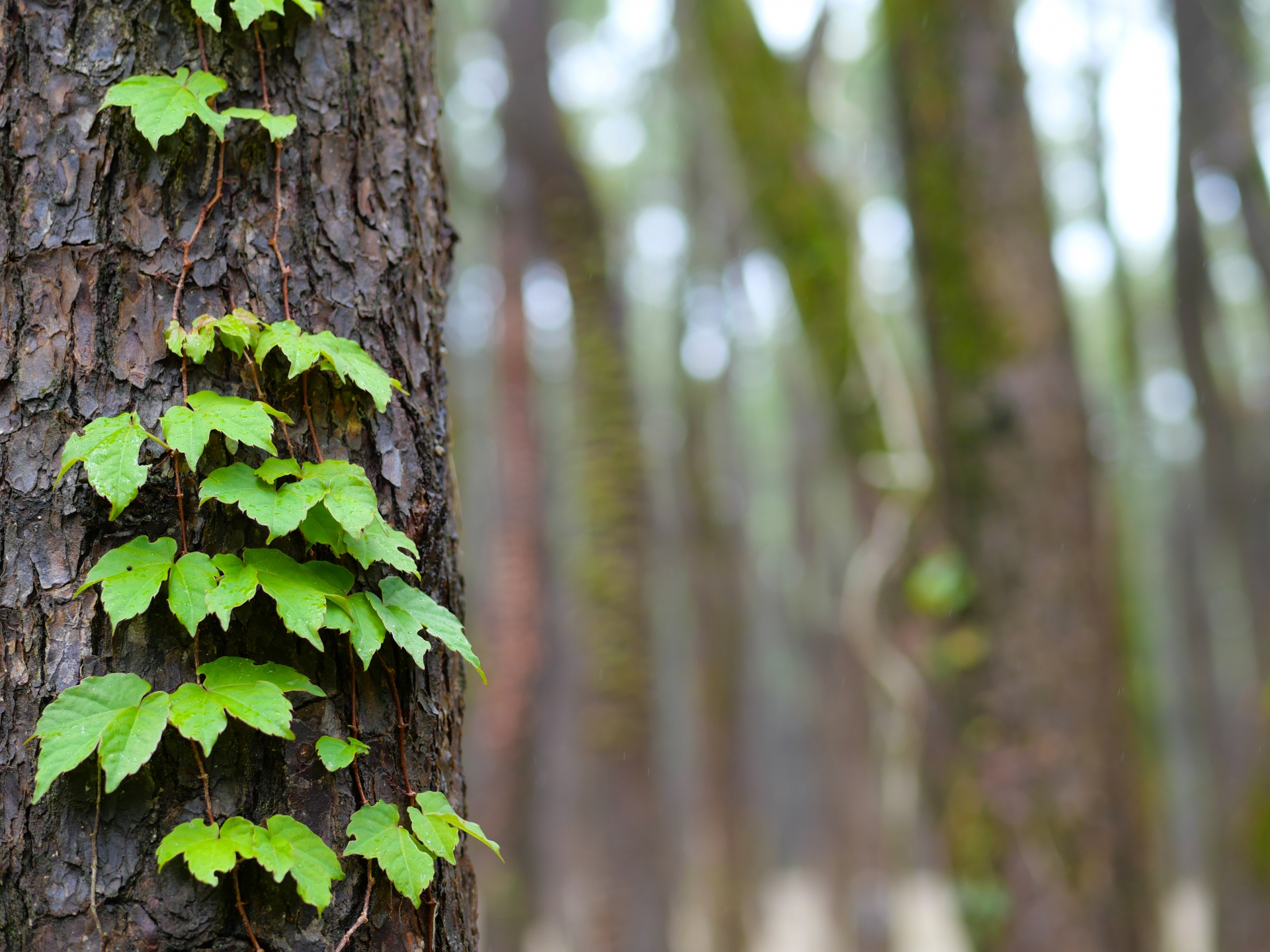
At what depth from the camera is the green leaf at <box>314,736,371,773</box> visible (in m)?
1.45

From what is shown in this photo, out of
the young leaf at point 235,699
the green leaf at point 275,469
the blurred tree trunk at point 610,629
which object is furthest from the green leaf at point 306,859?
the blurred tree trunk at point 610,629

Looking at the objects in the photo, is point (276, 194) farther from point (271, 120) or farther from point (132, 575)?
point (132, 575)

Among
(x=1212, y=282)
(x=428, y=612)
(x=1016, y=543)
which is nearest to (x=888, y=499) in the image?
(x=1016, y=543)

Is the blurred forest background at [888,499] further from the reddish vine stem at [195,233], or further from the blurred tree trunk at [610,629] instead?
the reddish vine stem at [195,233]

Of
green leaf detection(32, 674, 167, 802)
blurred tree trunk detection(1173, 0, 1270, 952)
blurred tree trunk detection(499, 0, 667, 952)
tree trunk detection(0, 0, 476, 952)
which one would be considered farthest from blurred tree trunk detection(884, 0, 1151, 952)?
green leaf detection(32, 674, 167, 802)

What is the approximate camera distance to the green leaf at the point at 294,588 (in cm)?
140

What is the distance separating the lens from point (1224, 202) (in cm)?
820

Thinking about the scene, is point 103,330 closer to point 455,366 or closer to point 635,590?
point 635,590

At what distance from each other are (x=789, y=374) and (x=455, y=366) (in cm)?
495

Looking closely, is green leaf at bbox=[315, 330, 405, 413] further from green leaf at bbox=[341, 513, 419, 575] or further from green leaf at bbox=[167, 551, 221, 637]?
green leaf at bbox=[167, 551, 221, 637]

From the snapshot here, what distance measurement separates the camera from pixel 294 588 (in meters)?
1.44

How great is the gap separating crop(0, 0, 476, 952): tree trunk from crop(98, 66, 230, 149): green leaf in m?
0.06

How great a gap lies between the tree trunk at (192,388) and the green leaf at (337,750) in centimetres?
4

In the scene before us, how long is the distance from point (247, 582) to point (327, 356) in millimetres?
359
